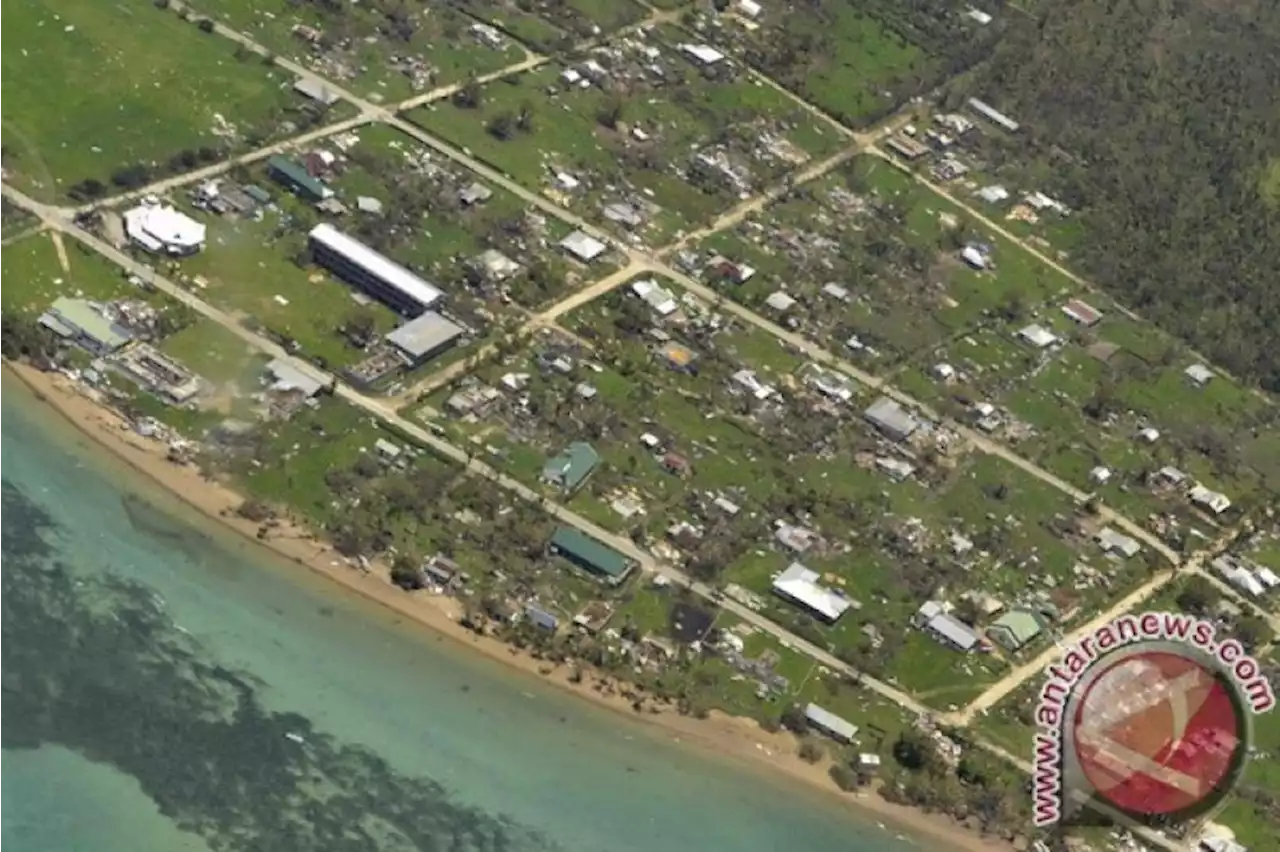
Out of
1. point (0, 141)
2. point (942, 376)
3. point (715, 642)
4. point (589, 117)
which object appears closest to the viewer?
point (715, 642)

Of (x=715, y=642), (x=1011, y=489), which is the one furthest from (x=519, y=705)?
(x=1011, y=489)

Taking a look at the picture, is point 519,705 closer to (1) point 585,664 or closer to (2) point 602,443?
(1) point 585,664

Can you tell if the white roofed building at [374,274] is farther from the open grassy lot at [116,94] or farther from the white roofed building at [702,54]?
the white roofed building at [702,54]

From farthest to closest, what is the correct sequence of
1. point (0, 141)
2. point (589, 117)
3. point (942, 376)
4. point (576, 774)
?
point (589, 117) → point (942, 376) → point (0, 141) → point (576, 774)

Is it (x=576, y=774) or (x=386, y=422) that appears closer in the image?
(x=576, y=774)

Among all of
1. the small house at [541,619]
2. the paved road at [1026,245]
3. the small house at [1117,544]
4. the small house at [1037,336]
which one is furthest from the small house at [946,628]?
the paved road at [1026,245]

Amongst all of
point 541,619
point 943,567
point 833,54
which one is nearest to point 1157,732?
point 943,567

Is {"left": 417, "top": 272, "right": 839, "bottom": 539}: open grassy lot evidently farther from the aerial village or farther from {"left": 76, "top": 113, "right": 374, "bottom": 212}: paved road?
{"left": 76, "top": 113, "right": 374, "bottom": 212}: paved road
